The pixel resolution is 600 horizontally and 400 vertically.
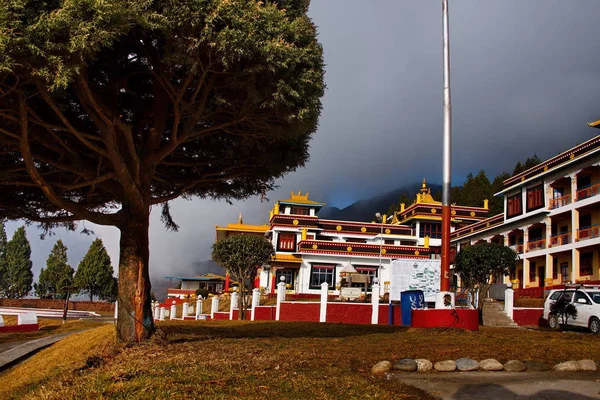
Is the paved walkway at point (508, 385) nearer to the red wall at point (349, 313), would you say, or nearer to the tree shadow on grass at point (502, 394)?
the tree shadow on grass at point (502, 394)

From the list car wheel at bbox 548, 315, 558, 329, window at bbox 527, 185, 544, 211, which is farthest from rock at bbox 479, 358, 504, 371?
window at bbox 527, 185, 544, 211

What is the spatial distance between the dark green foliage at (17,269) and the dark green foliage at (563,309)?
59.0 m

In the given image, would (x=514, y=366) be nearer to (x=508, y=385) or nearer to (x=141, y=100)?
(x=508, y=385)

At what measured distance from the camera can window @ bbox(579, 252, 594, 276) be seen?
37938mm

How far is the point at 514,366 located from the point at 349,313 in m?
16.8

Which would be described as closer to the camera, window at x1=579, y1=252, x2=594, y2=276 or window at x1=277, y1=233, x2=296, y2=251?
window at x1=579, y1=252, x2=594, y2=276

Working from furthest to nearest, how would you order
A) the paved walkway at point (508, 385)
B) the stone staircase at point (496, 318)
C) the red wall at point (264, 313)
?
the red wall at point (264, 313) → the stone staircase at point (496, 318) → the paved walkway at point (508, 385)

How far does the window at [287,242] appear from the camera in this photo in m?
57.2

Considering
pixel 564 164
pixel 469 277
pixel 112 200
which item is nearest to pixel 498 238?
pixel 564 164

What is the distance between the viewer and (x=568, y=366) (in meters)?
9.27

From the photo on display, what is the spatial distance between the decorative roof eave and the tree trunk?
31044 mm

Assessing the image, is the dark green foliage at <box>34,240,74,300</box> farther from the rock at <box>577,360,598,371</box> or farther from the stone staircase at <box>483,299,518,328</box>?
the rock at <box>577,360,598,371</box>

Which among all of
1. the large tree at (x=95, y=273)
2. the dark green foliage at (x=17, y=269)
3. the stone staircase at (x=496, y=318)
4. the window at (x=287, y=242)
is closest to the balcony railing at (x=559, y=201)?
the stone staircase at (x=496, y=318)

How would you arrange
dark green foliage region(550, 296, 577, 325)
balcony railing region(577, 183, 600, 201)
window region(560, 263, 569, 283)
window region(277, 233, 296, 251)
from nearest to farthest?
1. dark green foliage region(550, 296, 577, 325)
2. balcony railing region(577, 183, 600, 201)
3. window region(560, 263, 569, 283)
4. window region(277, 233, 296, 251)
